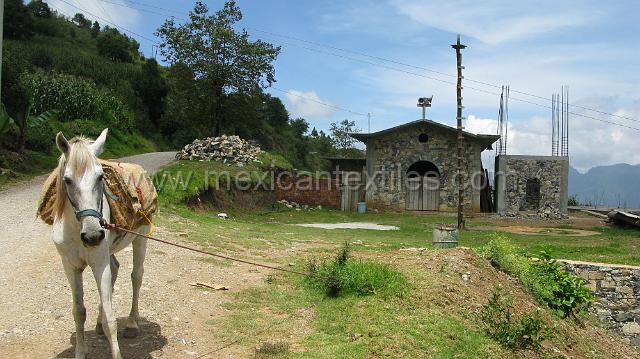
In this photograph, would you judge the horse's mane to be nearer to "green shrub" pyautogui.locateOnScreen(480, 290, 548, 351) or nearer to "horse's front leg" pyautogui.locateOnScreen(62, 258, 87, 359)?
"horse's front leg" pyautogui.locateOnScreen(62, 258, 87, 359)

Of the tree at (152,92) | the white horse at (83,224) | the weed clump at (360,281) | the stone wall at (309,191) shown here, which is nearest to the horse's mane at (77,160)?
the white horse at (83,224)

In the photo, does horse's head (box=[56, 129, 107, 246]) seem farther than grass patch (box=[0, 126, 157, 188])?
No

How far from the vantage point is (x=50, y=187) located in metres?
5.66

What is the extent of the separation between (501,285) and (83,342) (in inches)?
287

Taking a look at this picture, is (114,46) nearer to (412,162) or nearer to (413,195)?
(412,162)

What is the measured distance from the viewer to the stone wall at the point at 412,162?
29844mm

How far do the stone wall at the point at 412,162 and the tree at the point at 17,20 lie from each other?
3844 cm

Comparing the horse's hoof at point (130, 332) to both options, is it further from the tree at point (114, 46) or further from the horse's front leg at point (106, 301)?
the tree at point (114, 46)

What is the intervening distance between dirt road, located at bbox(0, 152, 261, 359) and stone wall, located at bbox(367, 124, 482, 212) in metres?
20.2

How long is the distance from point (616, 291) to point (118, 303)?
1186cm

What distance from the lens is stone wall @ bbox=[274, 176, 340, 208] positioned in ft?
94.8

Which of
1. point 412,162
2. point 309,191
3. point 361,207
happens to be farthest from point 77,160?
point 412,162

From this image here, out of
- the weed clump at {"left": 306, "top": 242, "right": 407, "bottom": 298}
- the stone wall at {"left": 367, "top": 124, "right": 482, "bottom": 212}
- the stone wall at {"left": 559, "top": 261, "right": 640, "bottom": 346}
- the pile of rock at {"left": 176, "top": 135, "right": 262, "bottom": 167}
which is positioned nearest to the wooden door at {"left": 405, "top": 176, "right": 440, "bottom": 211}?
the stone wall at {"left": 367, "top": 124, "right": 482, "bottom": 212}

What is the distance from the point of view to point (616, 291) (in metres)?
13.4
